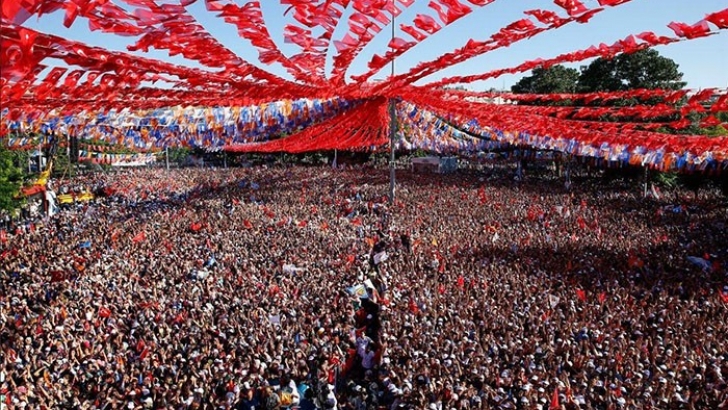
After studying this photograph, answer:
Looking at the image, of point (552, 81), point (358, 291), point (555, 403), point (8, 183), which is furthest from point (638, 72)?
point (8, 183)

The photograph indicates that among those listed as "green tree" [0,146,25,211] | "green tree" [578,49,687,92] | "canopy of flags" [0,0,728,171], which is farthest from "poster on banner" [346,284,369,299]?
"green tree" [578,49,687,92]

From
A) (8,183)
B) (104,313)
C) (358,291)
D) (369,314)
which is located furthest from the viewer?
(8,183)

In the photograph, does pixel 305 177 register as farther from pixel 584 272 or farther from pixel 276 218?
pixel 584 272

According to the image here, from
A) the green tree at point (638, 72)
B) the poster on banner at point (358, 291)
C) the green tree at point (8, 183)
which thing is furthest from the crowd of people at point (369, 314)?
the green tree at point (638, 72)

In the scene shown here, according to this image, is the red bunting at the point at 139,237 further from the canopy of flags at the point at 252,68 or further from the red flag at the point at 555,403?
the red flag at the point at 555,403

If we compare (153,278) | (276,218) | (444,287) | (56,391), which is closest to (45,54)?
(56,391)

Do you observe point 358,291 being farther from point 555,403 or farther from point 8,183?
point 8,183

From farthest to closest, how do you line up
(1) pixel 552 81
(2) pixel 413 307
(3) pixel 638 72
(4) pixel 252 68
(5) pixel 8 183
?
(1) pixel 552 81
(3) pixel 638 72
(5) pixel 8 183
(2) pixel 413 307
(4) pixel 252 68
